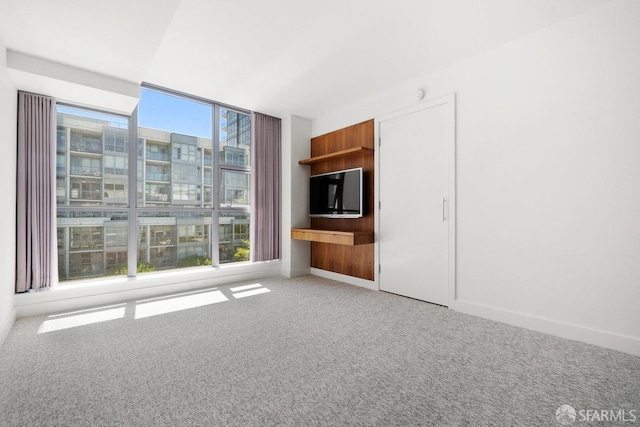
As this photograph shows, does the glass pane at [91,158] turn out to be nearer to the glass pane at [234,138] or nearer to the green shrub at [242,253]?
the glass pane at [234,138]

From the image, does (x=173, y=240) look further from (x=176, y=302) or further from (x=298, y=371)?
(x=298, y=371)

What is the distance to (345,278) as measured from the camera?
4.14 metres

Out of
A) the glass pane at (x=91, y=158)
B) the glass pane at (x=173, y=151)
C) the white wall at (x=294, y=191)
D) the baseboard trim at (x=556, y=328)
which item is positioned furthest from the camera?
the white wall at (x=294, y=191)

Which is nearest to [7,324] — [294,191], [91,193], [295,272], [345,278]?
[91,193]

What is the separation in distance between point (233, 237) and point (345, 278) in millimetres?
1772

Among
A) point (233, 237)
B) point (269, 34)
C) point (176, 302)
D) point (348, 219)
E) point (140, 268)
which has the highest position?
point (269, 34)

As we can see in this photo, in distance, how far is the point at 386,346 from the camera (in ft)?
7.06

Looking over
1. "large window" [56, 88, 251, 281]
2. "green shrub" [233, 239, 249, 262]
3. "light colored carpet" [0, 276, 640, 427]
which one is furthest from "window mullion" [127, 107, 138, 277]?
"green shrub" [233, 239, 249, 262]

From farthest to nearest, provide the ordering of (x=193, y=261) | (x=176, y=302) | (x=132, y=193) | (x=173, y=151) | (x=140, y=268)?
1. (x=193, y=261)
2. (x=173, y=151)
3. (x=140, y=268)
4. (x=132, y=193)
5. (x=176, y=302)

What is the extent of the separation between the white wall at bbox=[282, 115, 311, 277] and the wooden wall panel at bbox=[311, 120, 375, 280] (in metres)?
0.15

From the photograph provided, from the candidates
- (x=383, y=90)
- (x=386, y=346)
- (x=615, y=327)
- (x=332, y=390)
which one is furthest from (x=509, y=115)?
(x=332, y=390)

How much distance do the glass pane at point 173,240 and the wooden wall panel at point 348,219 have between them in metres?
1.65

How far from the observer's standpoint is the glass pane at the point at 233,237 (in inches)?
167

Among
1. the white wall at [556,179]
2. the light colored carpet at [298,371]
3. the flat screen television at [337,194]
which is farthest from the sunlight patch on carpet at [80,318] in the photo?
the white wall at [556,179]
